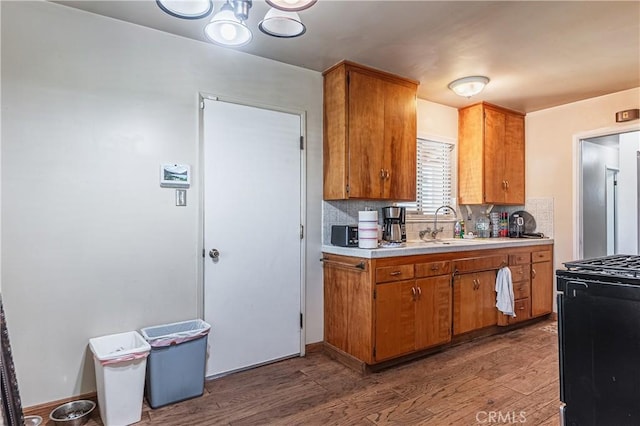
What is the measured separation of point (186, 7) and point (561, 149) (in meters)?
4.29

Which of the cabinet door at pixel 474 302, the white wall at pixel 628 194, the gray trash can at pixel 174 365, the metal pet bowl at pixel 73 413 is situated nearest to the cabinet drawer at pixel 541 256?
the cabinet door at pixel 474 302

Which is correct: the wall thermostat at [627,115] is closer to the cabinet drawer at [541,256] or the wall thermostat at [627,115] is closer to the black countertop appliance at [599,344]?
the cabinet drawer at [541,256]

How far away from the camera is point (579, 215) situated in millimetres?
4137

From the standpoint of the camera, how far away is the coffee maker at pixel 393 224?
3.51 meters

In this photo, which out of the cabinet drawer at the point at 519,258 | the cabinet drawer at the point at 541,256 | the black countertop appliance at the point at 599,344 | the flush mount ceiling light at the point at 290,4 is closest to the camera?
the black countertop appliance at the point at 599,344

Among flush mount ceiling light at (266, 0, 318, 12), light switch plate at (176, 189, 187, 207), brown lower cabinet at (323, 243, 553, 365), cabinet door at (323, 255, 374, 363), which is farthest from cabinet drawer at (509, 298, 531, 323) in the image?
flush mount ceiling light at (266, 0, 318, 12)

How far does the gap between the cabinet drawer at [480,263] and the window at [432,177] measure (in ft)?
2.74

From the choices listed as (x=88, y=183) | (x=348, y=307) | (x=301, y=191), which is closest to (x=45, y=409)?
(x=88, y=183)

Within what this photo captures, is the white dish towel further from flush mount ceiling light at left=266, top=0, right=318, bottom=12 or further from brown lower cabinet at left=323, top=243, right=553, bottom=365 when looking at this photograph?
flush mount ceiling light at left=266, top=0, right=318, bottom=12

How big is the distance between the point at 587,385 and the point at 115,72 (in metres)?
3.09

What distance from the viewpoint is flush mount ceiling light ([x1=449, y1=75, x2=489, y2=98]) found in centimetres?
339

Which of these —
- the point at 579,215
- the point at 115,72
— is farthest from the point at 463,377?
the point at 115,72

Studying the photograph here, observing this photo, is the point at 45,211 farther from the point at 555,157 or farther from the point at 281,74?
the point at 555,157

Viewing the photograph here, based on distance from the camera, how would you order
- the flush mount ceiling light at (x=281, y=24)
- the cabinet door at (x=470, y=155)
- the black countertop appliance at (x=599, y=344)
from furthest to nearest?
the cabinet door at (x=470, y=155) → the flush mount ceiling light at (x=281, y=24) → the black countertop appliance at (x=599, y=344)
